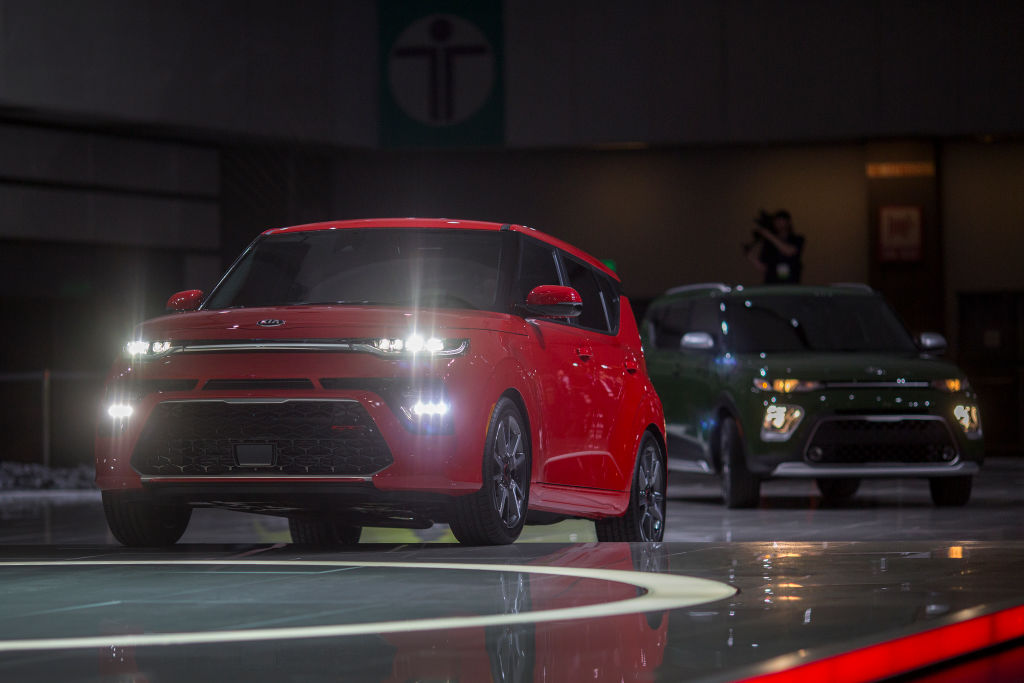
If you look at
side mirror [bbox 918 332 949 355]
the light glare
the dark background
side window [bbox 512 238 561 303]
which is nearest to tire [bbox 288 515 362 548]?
side window [bbox 512 238 561 303]

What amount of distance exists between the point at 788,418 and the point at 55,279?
14.3 meters

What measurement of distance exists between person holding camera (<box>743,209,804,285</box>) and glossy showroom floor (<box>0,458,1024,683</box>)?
16.7 meters

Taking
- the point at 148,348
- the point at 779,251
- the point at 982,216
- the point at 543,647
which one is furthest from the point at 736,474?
the point at 982,216

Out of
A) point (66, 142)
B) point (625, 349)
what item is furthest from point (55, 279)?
point (625, 349)

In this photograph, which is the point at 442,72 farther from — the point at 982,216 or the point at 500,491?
the point at 500,491

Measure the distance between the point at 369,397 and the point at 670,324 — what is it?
29.8 feet

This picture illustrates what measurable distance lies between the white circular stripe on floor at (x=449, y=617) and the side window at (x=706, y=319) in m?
7.99

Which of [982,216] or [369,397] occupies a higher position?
[982,216]

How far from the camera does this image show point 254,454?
858cm

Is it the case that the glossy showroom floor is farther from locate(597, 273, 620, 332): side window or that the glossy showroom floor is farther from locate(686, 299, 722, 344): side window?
locate(686, 299, 722, 344): side window

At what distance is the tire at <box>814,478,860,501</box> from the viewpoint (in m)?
17.1

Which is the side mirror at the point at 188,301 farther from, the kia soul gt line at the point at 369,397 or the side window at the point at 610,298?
the side window at the point at 610,298

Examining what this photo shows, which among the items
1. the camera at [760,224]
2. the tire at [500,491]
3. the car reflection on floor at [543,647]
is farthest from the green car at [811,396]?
the camera at [760,224]

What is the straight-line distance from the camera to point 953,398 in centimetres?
1451
